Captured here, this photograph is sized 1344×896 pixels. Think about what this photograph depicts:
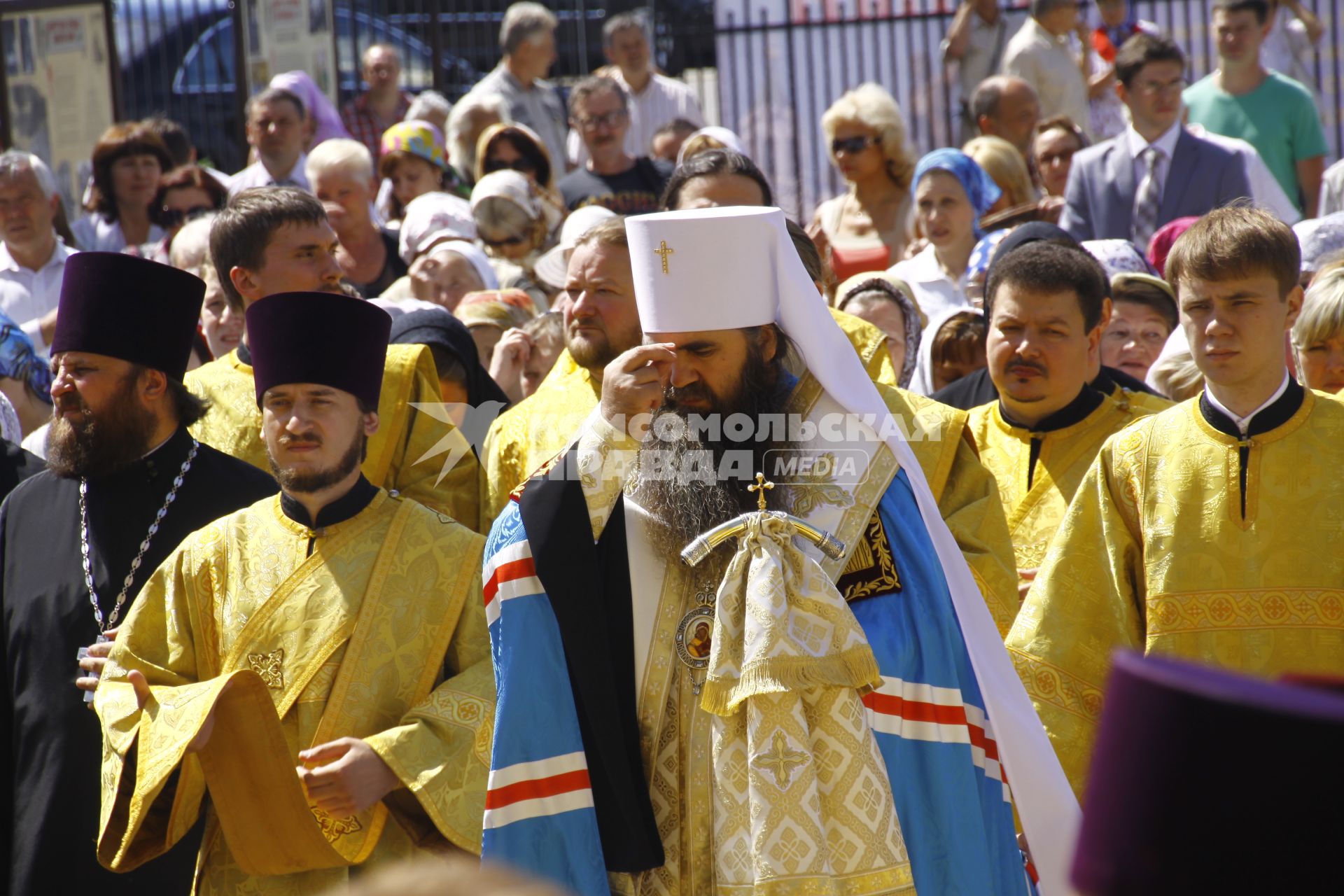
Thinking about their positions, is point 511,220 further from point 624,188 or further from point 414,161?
point 414,161

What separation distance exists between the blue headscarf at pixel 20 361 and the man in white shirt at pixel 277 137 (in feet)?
8.91

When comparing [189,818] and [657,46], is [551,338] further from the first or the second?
[657,46]

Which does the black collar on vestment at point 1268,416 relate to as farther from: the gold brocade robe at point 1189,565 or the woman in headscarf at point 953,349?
the woman in headscarf at point 953,349

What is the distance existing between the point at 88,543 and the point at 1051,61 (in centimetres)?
701

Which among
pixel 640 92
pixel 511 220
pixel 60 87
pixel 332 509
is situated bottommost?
pixel 332 509

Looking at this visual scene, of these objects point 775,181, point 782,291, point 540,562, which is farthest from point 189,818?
point 775,181

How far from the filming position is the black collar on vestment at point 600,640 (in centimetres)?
324

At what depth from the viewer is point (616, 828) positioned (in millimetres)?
3242

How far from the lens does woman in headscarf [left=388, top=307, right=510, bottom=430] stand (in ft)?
18.4

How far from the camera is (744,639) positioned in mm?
3262

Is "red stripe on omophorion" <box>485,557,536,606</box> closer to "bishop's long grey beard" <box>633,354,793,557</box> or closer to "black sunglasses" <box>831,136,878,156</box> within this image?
"bishop's long grey beard" <box>633,354,793,557</box>

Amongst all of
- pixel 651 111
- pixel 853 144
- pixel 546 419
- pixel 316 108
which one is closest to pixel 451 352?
pixel 546 419

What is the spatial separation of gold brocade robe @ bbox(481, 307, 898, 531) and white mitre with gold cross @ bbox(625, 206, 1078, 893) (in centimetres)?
118

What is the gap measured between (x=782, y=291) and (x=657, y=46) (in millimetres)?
9412
